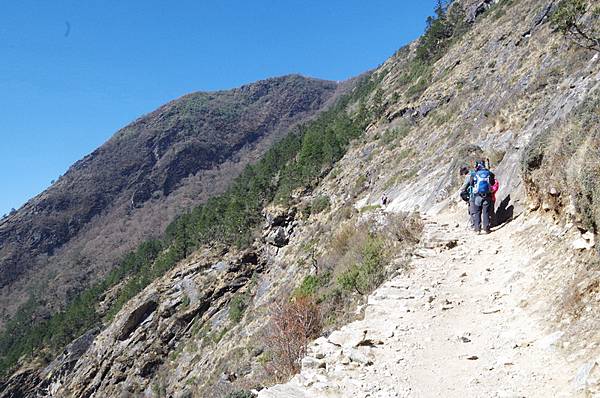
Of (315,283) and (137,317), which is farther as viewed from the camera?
(137,317)

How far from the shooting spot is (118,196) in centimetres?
16275

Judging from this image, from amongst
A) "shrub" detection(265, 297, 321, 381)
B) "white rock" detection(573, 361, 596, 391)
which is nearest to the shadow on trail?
"shrub" detection(265, 297, 321, 381)

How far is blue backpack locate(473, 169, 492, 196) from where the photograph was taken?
9.48m

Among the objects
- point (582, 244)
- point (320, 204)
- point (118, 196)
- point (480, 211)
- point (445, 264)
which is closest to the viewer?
point (582, 244)

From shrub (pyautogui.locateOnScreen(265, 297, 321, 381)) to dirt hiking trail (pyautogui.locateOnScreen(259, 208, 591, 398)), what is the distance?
322mm

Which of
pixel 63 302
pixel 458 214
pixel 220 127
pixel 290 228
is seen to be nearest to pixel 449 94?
pixel 290 228

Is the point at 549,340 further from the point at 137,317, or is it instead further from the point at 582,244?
the point at 137,317

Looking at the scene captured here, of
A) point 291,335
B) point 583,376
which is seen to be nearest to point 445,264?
point 291,335

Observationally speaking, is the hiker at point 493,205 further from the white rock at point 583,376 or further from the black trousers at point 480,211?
the white rock at point 583,376

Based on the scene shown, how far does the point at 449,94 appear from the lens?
3173cm

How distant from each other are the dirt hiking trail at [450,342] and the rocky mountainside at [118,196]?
10668cm

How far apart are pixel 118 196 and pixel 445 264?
17038cm

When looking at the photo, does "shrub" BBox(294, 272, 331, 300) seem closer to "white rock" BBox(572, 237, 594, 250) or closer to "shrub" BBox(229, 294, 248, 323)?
"white rock" BBox(572, 237, 594, 250)

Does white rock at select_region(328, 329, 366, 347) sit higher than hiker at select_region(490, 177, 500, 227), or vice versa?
white rock at select_region(328, 329, 366, 347)
